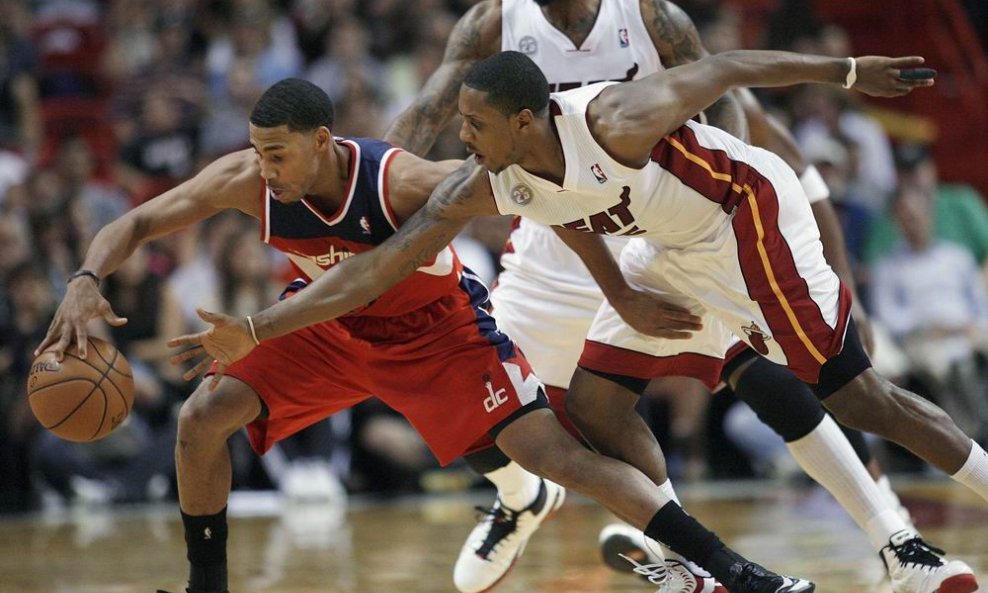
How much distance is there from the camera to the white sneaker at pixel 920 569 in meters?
4.39

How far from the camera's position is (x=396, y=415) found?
8.83 m

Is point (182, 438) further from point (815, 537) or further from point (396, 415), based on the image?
point (396, 415)

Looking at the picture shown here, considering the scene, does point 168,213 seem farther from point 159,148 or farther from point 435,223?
point 159,148

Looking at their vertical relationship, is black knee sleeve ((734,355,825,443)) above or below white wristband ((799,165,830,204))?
below

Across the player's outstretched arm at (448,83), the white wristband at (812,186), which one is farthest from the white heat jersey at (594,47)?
the white wristband at (812,186)

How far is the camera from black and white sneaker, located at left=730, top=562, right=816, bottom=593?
4137 mm

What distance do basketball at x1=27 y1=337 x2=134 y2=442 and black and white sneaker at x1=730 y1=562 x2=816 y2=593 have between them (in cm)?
196

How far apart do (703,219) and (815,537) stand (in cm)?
271

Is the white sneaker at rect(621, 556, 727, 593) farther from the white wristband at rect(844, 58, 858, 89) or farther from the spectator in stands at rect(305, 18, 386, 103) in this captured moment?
the spectator in stands at rect(305, 18, 386, 103)

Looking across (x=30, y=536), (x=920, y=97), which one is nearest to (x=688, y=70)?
(x=30, y=536)

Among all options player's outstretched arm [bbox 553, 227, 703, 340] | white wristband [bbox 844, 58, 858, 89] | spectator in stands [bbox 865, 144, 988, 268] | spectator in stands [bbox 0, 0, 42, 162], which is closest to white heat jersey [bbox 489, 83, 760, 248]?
player's outstretched arm [bbox 553, 227, 703, 340]

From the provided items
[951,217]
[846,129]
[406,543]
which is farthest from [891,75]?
[846,129]

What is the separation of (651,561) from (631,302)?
124cm

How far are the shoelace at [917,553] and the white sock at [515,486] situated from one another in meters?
1.41
